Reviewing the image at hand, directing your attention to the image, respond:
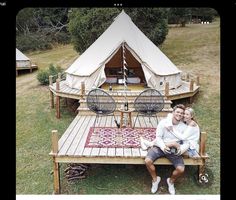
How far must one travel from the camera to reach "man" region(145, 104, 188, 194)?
8.19 ft

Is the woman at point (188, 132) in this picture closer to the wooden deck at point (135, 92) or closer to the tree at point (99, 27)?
the wooden deck at point (135, 92)

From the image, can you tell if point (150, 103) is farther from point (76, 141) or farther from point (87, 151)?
point (87, 151)

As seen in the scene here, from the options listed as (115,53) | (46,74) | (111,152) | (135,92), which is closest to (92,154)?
(111,152)

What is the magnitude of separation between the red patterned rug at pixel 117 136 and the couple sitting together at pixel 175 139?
1.28 feet

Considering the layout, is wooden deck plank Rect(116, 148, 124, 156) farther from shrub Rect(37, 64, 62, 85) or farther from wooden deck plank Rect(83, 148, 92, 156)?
shrub Rect(37, 64, 62, 85)

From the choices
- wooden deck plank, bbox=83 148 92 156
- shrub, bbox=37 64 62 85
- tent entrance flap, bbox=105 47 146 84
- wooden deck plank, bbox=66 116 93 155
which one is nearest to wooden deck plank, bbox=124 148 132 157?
wooden deck plank, bbox=83 148 92 156

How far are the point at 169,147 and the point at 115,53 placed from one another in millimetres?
2904

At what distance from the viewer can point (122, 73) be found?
239 inches

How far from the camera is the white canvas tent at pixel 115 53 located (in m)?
4.97

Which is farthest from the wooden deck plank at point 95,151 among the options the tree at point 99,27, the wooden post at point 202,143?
the tree at point 99,27

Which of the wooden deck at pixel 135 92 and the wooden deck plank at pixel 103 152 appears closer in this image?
the wooden deck plank at pixel 103 152
